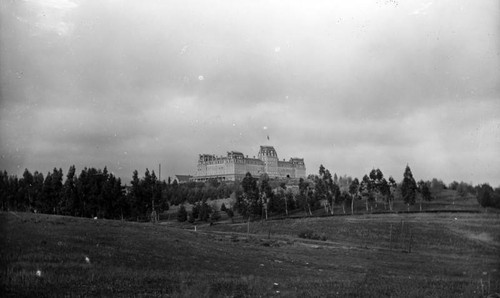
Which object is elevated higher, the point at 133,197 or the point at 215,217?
the point at 133,197

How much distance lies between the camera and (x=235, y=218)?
14688 centimetres

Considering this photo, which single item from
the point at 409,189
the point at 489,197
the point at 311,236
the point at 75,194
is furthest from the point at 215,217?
the point at 489,197

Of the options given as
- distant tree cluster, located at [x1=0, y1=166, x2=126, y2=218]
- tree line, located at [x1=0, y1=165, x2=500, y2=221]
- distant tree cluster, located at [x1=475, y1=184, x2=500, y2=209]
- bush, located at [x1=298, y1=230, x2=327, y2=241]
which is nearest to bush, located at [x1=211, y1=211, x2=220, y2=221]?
tree line, located at [x1=0, y1=165, x2=500, y2=221]

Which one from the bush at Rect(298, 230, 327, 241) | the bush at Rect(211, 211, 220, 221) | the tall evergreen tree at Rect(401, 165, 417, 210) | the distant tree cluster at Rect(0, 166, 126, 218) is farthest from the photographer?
the tall evergreen tree at Rect(401, 165, 417, 210)

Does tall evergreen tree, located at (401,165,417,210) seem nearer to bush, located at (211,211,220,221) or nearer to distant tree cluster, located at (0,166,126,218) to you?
bush, located at (211,211,220,221)

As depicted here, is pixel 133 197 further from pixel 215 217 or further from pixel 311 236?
pixel 311 236

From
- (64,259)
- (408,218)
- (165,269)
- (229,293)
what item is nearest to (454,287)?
(229,293)

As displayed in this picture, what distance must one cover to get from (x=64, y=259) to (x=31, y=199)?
11865cm

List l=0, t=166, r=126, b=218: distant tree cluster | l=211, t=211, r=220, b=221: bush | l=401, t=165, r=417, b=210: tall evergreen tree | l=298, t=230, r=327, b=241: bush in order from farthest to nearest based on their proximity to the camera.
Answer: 1. l=401, t=165, r=417, b=210: tall evergreen tree
2. l=211, t=211, r=220, b=221: bush
3. l=0, t=166, r=126, b=218: distant tree cluster
4. l=298, t=230, r=327, b=241: bush

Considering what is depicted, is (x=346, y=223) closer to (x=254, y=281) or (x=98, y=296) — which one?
(x=254, y=281)

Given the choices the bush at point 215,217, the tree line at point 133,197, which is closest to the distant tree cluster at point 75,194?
the tree line at point 133,197

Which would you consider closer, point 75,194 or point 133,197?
point 75,194

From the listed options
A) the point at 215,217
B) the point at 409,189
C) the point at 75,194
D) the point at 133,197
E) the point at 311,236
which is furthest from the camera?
the point at 409,189

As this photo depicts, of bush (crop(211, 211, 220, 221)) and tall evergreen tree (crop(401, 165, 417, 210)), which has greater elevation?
tall evergreen tree (crop(401, 165, 417, 210))
